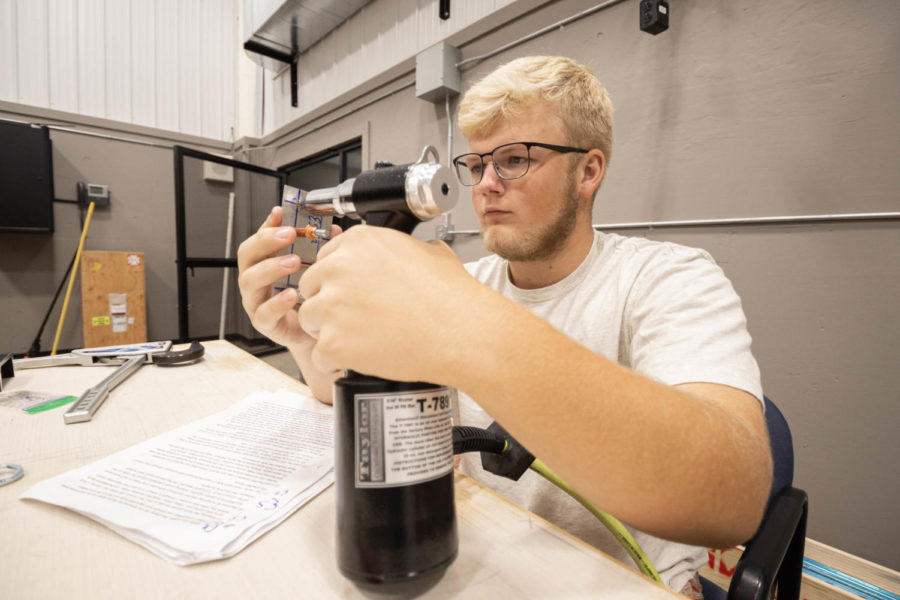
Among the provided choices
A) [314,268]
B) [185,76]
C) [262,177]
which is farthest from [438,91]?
[185,76]

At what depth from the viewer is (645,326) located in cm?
64

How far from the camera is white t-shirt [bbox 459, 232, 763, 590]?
1.71ft

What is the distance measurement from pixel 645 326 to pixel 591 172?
1.41ft

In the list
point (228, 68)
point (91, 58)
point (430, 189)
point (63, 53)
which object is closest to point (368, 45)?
point (228, 68)

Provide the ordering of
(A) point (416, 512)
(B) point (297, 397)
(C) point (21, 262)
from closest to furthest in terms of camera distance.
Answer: (A) point (416, 512) < (B) point (297, 397) < (C) point (21, 262)

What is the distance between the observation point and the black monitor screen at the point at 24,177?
2895 millimetres

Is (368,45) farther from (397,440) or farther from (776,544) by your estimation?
(776,544)

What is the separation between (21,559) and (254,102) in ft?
16.0

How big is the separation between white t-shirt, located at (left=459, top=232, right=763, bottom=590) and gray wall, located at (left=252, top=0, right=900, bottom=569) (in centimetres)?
81

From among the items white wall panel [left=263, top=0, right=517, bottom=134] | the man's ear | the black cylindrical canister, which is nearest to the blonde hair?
the man's ear

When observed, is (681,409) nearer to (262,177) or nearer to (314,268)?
(314,268)

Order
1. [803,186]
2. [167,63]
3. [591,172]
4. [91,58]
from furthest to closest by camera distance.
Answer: [167,63] < [91,58] < [803,186] < [591,172]

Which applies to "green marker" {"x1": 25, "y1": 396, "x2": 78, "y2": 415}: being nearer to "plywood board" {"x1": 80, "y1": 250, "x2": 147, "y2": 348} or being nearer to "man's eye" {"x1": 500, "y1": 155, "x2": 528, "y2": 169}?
"man's eye" {"x1": 500, "y1": 155, "x2": 528, "y2": 169}

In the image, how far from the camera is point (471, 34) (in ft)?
7.02
